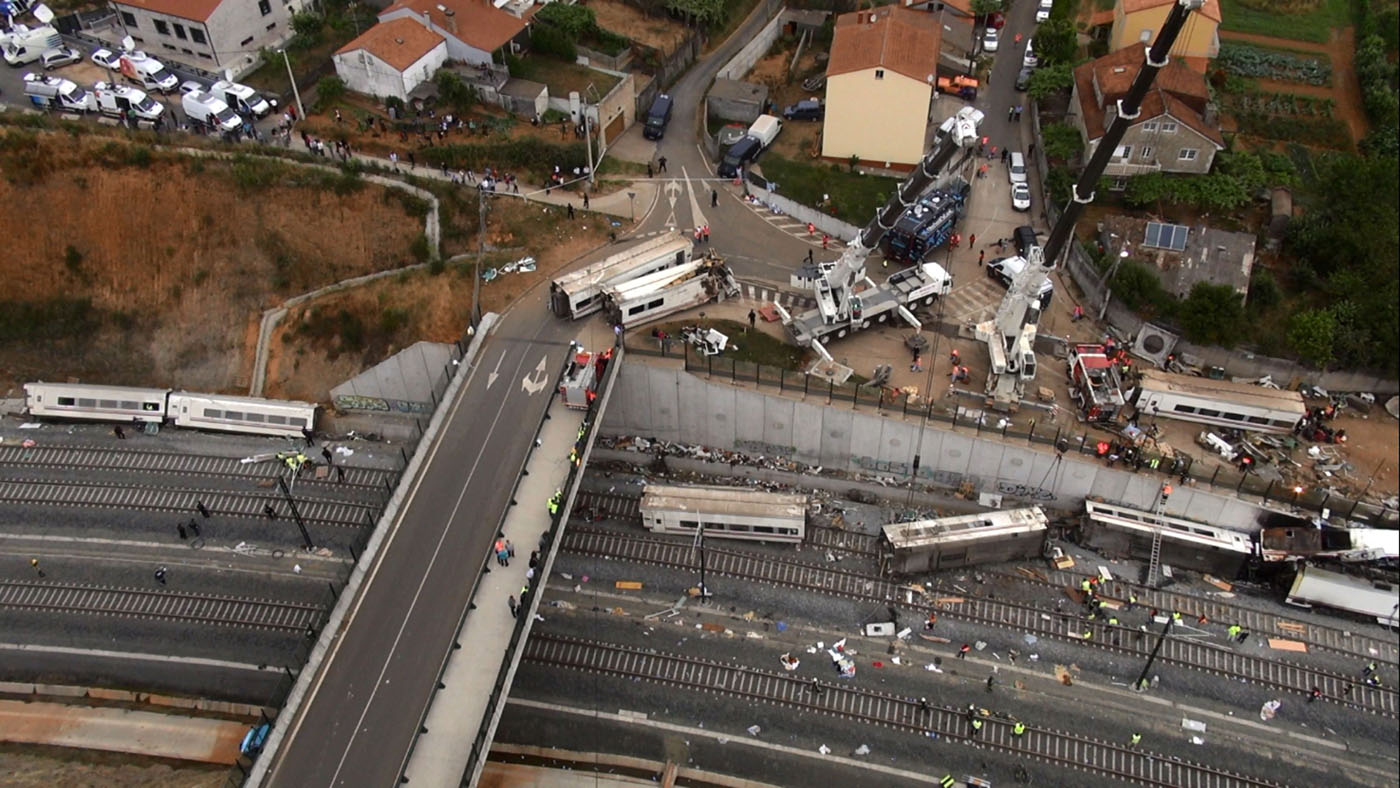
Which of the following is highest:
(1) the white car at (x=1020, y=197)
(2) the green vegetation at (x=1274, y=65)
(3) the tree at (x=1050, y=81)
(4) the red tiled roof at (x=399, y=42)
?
(2) the green vegetation at (x=1274, y=65)

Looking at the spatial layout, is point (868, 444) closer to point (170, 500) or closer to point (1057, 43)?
point (1057, 43)

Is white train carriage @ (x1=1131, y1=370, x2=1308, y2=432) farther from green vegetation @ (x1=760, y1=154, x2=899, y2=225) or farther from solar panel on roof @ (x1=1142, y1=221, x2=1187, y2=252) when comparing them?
green vegetation @ (x1=760, y1=154, x2=899, y2=225)

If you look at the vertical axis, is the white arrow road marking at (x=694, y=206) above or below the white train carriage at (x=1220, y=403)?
above

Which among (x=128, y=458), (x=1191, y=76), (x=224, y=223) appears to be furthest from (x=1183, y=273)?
(x=128, y=458)

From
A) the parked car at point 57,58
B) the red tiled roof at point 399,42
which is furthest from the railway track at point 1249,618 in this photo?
the parked car at point 57,58

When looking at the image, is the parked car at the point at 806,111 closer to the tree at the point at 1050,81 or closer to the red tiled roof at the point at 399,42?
the tree at the point at 1050,81

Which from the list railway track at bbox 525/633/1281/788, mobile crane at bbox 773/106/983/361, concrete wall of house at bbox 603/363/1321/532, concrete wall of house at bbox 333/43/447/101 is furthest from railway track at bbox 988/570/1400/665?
concrete wall of house at bbox 333/43/447/101

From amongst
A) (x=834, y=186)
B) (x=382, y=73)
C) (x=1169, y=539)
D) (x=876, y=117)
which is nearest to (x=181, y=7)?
(x=382, y=73)

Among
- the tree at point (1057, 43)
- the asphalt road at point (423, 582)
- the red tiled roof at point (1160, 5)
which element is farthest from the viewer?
the tree at point (1057, 43)
